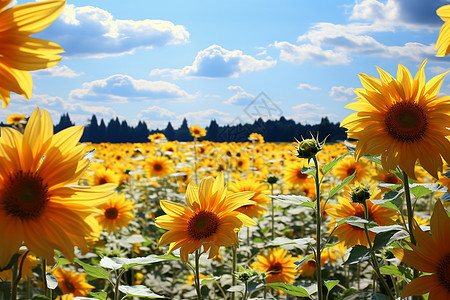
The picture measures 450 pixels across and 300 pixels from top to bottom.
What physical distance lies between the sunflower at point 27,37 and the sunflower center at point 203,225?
0.76m

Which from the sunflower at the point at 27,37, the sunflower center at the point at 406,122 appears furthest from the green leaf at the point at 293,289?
the sunflower at the point at 27,37

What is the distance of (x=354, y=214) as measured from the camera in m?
1.64

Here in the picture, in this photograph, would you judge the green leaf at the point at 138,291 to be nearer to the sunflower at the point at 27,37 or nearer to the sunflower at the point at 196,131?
the sunflower at the point at 27,37

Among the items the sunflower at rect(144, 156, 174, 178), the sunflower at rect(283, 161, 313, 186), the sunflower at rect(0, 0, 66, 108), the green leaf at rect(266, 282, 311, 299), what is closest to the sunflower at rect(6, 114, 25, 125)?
the sunflower at rect(144, 156, 174, 178)

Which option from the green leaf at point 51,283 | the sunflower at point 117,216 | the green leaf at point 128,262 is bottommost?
the sunflower at point 117,216

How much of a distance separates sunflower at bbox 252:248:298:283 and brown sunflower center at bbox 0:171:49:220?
199cm

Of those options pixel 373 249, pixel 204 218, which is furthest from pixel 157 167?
pixel 373 249

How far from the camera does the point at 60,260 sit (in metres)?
1.26

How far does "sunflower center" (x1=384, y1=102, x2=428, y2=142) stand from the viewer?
1.17 metres

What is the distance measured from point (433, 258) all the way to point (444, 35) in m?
0.59

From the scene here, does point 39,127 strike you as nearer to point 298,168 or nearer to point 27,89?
point 27,89

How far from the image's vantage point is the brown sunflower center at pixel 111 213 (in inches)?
121

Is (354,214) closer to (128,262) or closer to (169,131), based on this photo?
(128,262)

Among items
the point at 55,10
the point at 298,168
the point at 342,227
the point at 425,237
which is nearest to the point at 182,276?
the point at 298,168
